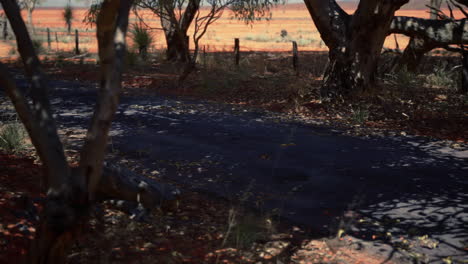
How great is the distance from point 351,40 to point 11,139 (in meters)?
8.66

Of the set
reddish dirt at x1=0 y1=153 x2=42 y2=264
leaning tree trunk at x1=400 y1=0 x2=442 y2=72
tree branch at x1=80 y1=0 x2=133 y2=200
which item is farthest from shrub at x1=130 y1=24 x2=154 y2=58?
tree branch at x1=80 y1=0 x2=133 y2=200

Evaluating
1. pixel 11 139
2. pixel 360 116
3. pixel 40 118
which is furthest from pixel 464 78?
pixel 40 118

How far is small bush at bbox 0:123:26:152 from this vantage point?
7.47m

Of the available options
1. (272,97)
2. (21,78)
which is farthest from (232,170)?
(21,78)

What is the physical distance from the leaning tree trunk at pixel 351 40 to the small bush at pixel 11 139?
7878 mm

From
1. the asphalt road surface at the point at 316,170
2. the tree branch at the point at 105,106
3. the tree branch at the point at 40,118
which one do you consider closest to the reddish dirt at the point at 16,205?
the tree branch at the point at 40,118

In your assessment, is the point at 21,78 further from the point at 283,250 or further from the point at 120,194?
the point at 283,250

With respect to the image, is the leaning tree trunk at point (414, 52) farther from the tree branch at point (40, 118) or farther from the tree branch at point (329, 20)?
the tree branch at point (40, 118)

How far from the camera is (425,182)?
6.71m

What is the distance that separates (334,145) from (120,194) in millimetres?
4768

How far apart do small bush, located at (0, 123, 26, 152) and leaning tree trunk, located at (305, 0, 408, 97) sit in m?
7.88

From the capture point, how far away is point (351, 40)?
1234cm

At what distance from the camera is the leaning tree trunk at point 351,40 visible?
1202 cm

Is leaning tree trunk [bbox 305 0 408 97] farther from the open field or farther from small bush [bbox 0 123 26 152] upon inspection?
small bush [bbox 0 123 26 152]
